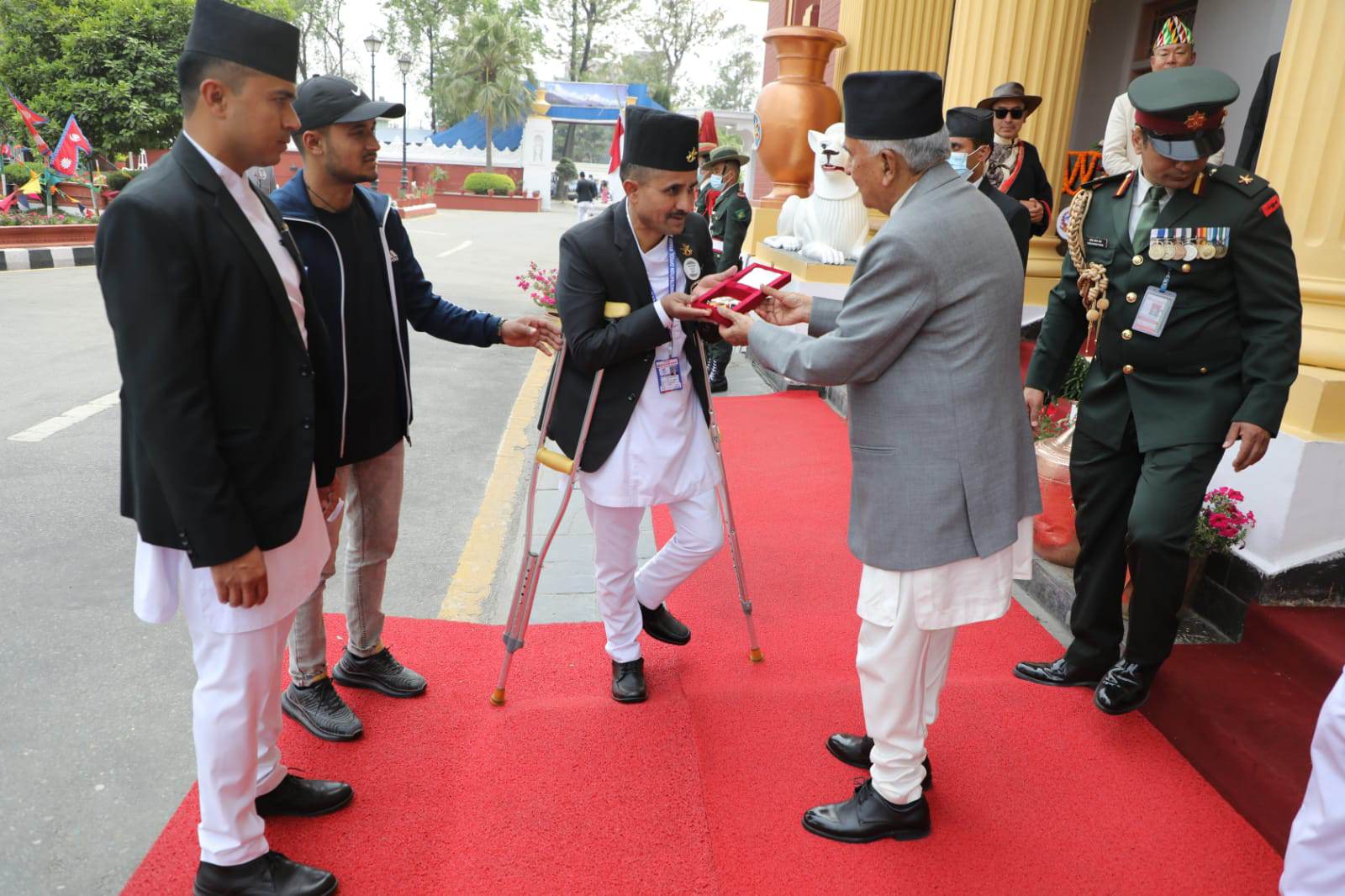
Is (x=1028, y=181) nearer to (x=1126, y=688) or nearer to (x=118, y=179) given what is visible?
(x=1126, y=688)

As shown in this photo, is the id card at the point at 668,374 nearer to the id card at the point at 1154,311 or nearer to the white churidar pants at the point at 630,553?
the white churidar pants at the point at 630,553

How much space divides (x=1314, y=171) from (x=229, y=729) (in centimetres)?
416

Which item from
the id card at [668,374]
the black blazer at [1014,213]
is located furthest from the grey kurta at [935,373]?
the black blazer at [1014,213]

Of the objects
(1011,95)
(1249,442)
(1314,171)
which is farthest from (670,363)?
(1011,95)

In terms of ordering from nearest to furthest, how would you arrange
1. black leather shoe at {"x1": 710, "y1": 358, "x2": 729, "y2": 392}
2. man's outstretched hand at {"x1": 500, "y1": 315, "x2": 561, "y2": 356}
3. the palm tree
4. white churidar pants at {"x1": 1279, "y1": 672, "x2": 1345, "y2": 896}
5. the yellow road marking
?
1. white churidar pants at {"x1": 1279, "y1": 672, "x2": 1345, "y2": 896}
2. man's outstretched hand at {"x1": 500, "y1": 315, "x2": 561, "y2": 356}
3. the yellow road marking
4. black leather shoe at {"x1": 710, "y1": 358, "x2": 729, "y2": 392}
5. the palm tree

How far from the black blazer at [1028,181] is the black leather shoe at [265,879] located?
17.4 feet

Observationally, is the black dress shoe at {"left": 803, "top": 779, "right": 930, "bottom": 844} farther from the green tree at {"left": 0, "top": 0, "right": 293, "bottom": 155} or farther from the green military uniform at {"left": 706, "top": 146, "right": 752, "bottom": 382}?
the green tree at {"left": 0, "top": 0, "right": 293, "bottom": 155}

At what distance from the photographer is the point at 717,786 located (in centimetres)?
287

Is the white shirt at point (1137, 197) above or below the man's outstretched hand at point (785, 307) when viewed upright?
above

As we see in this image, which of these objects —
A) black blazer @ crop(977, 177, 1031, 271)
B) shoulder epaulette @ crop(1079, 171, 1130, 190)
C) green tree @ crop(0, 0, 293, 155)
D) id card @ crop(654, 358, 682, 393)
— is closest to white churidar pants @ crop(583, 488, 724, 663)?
id card @ crop(654, 358, 682, 393)

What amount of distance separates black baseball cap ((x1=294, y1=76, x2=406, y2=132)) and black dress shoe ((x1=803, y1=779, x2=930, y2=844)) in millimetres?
2406

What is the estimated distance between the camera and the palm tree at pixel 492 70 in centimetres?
4791

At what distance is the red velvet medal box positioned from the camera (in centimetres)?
277

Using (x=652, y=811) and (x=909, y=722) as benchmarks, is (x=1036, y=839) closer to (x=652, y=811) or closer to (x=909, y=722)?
(x=909, y=722)
